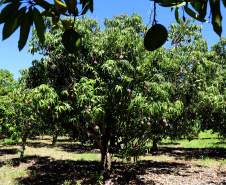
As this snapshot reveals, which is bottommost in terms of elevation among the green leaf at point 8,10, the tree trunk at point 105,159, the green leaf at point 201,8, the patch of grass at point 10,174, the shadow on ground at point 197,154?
the patch of grass at point 10,174

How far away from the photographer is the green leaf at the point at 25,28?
0.74m

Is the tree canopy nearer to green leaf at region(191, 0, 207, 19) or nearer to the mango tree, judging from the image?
green leaf at region(191, 0, 207, 19)

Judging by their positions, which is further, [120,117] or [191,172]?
[191,172]

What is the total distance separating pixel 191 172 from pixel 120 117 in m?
4.12

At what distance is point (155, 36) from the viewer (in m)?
0.75

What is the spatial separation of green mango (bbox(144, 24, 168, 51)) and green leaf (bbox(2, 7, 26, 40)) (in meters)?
0.43

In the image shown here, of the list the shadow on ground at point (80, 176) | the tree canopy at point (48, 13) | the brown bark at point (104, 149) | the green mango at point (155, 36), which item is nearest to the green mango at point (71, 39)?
the tree canopy at point (48, 13)

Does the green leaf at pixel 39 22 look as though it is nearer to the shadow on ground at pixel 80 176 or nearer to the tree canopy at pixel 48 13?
the tree canopy at pixel 48 13

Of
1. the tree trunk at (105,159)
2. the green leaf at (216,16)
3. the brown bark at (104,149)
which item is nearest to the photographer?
the green leaf at (216,16)

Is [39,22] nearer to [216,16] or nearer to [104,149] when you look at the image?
[216,16]

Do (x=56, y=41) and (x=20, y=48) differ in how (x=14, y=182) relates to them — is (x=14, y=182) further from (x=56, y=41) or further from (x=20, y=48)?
(x=20, y=48)

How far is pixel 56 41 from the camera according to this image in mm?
5488

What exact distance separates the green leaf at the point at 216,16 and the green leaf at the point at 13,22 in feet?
2.04

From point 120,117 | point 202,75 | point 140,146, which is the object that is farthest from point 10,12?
point 202,75
